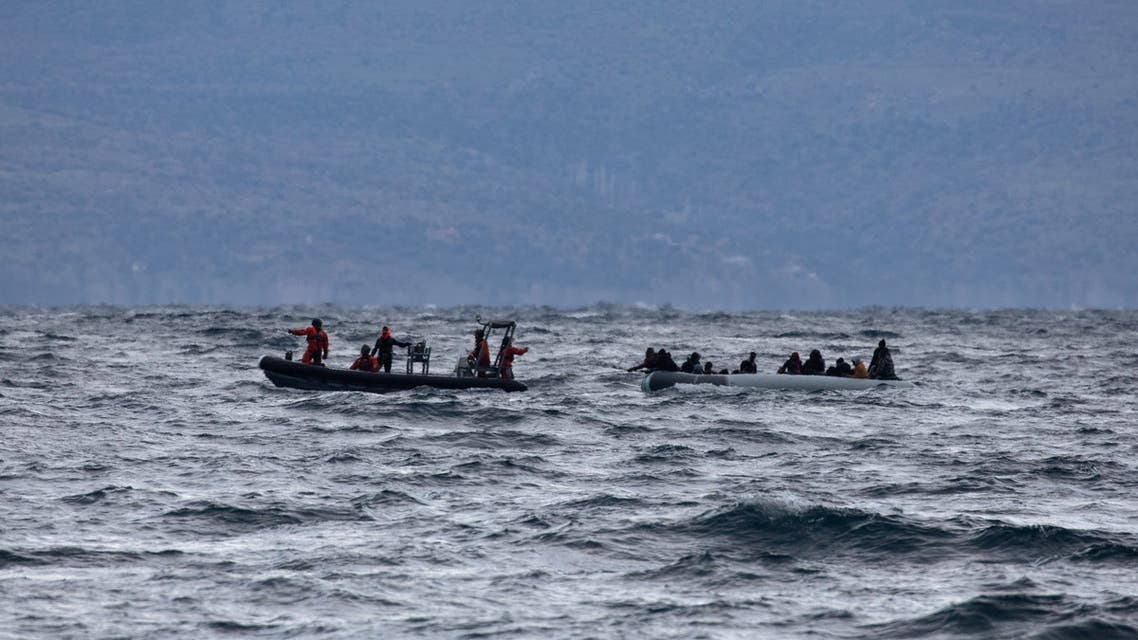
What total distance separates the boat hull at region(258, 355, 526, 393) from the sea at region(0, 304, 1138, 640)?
0.79 feet

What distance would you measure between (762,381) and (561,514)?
18.9m

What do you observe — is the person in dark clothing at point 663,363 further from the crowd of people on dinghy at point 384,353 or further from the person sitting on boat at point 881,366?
the person sitting on boat at point 881,366

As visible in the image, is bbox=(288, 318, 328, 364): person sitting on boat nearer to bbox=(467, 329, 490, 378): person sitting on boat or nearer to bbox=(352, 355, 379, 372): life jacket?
bbox=(352, 355, 379, 372): life jacket

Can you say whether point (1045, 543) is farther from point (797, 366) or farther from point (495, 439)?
point (797, 366)

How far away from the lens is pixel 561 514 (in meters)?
21.9

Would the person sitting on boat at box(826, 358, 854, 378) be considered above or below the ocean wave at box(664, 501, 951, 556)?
above

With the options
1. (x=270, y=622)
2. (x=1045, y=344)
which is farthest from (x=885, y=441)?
(x=1045, y=344)

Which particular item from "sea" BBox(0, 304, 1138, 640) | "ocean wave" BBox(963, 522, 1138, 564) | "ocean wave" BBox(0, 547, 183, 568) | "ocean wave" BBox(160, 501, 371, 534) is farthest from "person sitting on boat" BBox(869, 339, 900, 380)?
"ocean wave" BBox(0, 547, 183, 568)

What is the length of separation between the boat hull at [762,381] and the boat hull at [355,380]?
3929mm

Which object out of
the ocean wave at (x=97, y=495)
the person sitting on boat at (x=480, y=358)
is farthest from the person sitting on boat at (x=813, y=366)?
the ocean wave at (x=97, y=495)

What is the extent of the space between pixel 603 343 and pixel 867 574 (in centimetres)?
5488

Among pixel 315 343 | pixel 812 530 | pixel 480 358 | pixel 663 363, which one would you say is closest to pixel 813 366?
pixel 663 363

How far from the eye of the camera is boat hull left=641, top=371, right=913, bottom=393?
130 ft

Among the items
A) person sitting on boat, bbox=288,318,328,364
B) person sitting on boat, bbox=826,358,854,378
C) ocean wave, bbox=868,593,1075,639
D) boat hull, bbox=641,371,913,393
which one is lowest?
ocean wave, bbox=868,593,1075,639
